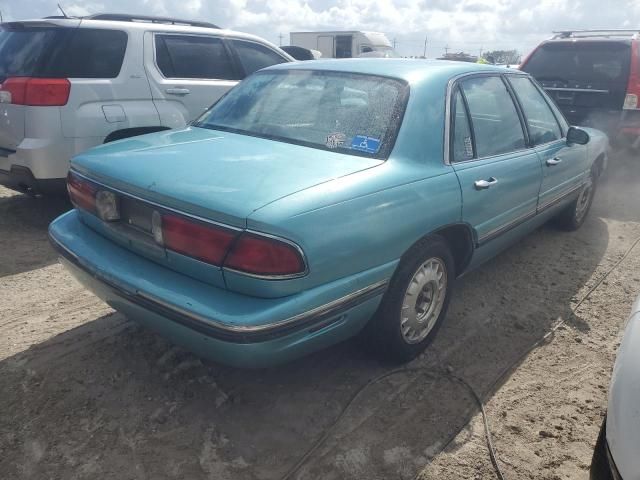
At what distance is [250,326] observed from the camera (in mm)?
2039

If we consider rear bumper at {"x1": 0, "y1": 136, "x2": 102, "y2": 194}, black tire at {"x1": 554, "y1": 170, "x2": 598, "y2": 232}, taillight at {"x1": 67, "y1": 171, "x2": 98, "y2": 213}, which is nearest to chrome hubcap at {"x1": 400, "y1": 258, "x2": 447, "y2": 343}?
taillight at {"x1": 67, "y1": 171, "x2": 98, "y2": 213}

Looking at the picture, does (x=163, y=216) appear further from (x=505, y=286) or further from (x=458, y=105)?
(x=505, y=286)

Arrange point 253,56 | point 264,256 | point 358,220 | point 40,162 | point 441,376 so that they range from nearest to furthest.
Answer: point 264,256
point 358,220
point 441,376
point 40,162
point 253,56

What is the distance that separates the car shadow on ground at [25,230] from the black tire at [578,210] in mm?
4521

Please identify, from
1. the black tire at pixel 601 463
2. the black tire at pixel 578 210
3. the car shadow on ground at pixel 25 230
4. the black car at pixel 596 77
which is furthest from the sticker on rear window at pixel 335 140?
the black car at pixel 596 77

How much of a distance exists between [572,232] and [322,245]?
13.0ft

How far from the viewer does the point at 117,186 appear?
2477mm

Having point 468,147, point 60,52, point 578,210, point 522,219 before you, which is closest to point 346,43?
point 578,210

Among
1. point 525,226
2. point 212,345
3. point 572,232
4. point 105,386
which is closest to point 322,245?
point 212,345

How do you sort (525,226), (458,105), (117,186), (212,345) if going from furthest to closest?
1. (525,226)
2. (458,105)
3. (117,186)
4. (212,345)

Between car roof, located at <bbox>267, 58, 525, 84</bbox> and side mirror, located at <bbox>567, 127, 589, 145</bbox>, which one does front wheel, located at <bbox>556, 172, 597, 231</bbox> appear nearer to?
side mirror, located at <bbox>567, 127, 589, 145</bbox>

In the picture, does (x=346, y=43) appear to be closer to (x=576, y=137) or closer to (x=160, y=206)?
(x=576, y=137)

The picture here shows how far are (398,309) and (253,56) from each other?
4321mm

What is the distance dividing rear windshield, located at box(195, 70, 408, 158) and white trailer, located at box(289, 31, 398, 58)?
16.8 metres
